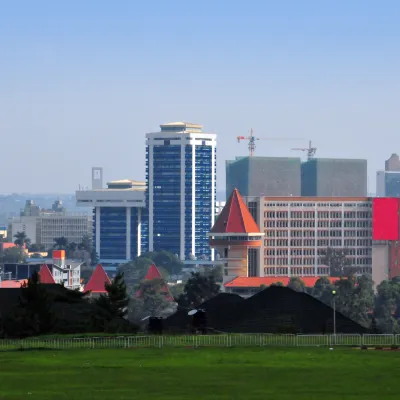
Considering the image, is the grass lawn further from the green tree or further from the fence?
the green tree

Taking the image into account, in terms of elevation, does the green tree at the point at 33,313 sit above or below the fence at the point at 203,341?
above

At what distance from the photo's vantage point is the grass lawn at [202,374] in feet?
234

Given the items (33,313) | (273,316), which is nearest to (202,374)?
(33,313)

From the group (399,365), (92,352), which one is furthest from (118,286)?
(399,365)

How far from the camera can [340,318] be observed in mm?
136000

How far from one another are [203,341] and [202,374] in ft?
67.3

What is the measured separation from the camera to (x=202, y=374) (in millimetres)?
78812

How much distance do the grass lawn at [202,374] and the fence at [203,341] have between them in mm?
3119

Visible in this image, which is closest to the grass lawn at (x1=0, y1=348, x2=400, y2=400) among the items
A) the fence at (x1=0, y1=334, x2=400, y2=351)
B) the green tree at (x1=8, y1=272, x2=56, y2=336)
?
the fence at (x1=0, y1=334, x2=400, y2=351)

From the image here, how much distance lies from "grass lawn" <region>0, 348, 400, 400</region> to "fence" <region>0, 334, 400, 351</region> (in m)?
3.12

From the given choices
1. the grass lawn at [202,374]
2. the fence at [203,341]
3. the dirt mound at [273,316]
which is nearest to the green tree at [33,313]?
the dirt mound at [273,316]

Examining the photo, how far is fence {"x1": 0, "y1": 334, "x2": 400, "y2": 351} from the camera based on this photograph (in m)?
97.0

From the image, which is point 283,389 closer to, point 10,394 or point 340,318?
point 10,394

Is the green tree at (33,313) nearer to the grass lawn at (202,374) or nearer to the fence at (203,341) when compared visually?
the fence at (203,341)
